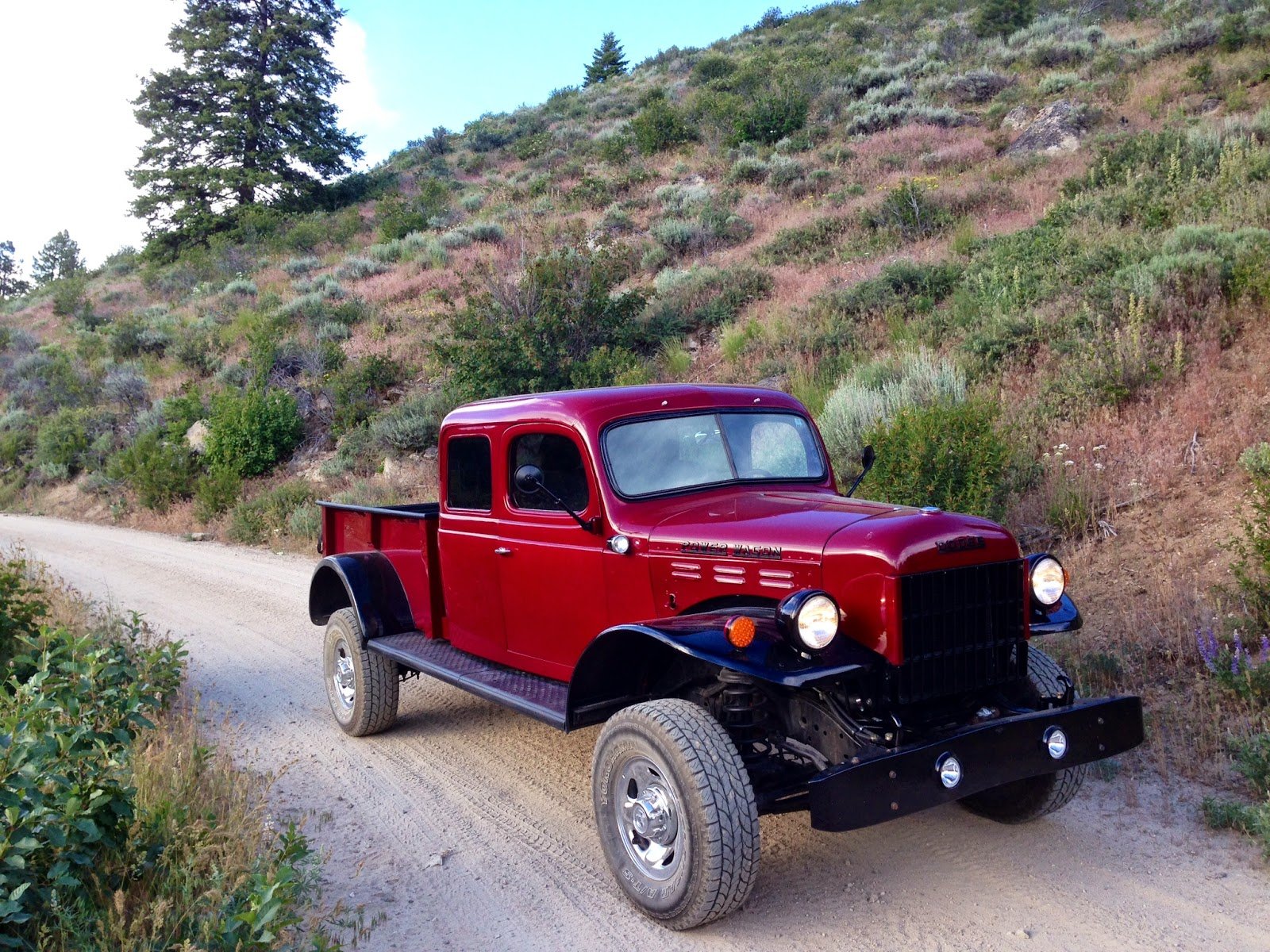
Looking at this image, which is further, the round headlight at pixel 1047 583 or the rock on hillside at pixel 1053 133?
the rock on hillside at pixel 1053 133

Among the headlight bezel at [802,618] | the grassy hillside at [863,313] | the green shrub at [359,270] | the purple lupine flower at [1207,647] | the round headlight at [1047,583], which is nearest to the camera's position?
the headlight bezel at [802,618]

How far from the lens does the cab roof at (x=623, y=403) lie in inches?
193

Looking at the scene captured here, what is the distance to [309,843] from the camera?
465cm

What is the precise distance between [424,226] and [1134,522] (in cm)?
2743

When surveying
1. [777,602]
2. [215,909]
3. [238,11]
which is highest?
[238,11]

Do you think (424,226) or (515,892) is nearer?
(515,892)

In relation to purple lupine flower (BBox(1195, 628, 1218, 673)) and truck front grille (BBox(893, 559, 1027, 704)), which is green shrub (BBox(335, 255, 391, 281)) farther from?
truck front grille (BBox(893, 559, 1027, 704))

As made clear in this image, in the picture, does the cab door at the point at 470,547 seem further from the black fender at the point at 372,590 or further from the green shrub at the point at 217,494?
the green shrub at the point at 217,494

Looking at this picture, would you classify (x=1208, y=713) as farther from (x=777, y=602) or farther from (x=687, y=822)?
(x=687, y=822)

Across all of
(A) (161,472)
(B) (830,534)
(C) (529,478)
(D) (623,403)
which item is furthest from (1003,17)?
(B) (830,534)

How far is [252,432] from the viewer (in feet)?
57.6

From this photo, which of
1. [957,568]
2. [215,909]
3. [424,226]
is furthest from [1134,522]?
[424,226]

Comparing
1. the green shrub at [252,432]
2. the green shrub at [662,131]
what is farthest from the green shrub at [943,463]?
the green shrub at [662,131]

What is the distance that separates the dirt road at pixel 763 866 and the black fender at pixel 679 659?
30.1 inches
